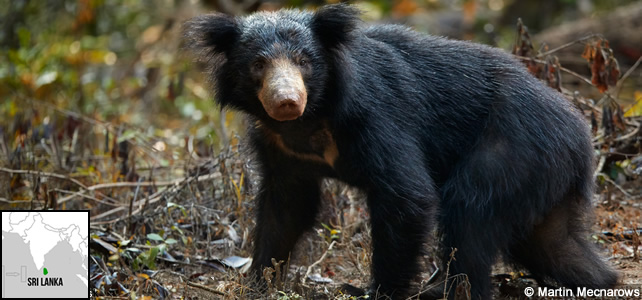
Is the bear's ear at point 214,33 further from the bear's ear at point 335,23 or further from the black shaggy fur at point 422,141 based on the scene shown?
the bear's ear at point 335,23

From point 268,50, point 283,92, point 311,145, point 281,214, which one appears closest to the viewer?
point 283,92

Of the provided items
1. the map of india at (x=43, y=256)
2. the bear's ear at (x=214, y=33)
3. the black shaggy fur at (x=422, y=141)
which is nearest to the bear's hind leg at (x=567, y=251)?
the black shaggy fur at (x=422, y=141)

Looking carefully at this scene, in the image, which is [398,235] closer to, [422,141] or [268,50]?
[422,141]

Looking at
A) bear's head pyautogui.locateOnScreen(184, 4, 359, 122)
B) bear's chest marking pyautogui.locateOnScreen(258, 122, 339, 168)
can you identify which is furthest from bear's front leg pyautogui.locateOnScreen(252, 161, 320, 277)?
bear's head pyautogui.locateOnScreen(184, 4, 359, 122)

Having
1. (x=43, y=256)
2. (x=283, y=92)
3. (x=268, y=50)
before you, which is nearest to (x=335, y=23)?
(x=268, y=50)

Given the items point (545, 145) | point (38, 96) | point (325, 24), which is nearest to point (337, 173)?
point (325, 24)

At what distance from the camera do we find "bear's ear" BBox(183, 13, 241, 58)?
4.23 meters

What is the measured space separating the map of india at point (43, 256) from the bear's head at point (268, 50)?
1.12 meters

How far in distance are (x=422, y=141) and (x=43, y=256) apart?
212cm

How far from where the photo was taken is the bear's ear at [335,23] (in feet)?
13.7

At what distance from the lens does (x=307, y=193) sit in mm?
4715

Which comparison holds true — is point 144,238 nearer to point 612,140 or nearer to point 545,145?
point 545,145

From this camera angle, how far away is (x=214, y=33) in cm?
424

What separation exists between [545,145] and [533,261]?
727 mm
